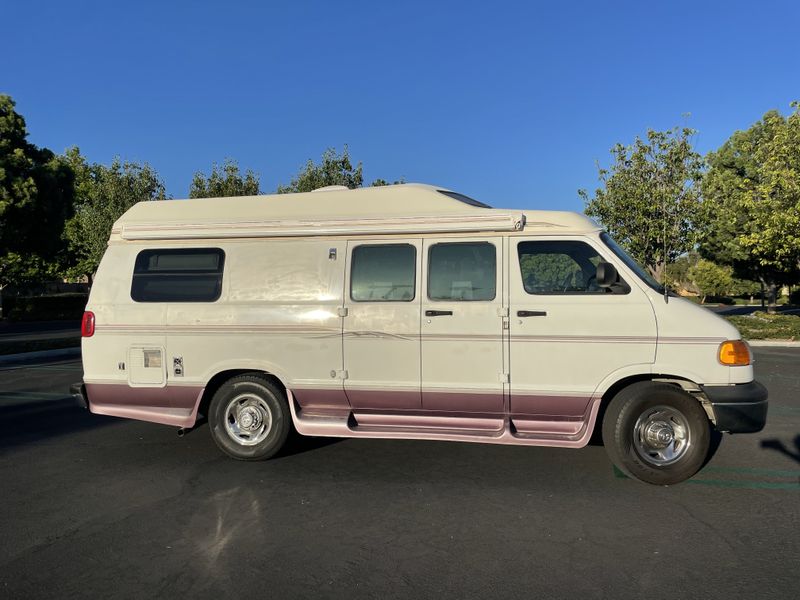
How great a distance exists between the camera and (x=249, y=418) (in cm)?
555

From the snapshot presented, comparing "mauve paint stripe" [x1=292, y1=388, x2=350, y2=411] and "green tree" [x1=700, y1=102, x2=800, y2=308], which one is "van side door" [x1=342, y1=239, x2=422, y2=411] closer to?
"mauve paint stripe" [x1=292, y1=388, x2=350, y2=411]

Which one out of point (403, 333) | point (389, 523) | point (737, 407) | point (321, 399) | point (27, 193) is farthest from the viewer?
point (27, 193)

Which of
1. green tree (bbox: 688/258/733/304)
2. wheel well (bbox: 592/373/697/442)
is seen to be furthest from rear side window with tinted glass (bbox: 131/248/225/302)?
green tree (bbox: 688/258/733/304)

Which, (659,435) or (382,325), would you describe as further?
(382,325)

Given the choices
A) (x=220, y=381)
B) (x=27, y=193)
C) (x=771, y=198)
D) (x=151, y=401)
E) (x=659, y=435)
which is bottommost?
(x=659, y=435)

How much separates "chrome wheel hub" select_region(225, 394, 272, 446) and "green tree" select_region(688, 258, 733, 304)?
59233 millimetres

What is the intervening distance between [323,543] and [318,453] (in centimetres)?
202

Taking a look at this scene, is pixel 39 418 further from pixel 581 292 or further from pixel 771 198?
pixel 771 198

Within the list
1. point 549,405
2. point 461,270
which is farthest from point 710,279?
point 461,270

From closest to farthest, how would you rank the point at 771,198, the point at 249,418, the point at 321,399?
the point at 321,399
the point at 249,418
the point at 771,198

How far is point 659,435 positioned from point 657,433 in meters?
Answer: 0.03

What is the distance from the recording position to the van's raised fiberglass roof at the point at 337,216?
516 centimetres

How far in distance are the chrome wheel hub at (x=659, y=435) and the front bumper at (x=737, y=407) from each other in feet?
0.92

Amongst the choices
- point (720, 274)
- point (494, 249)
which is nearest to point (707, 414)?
point (494, 249)
